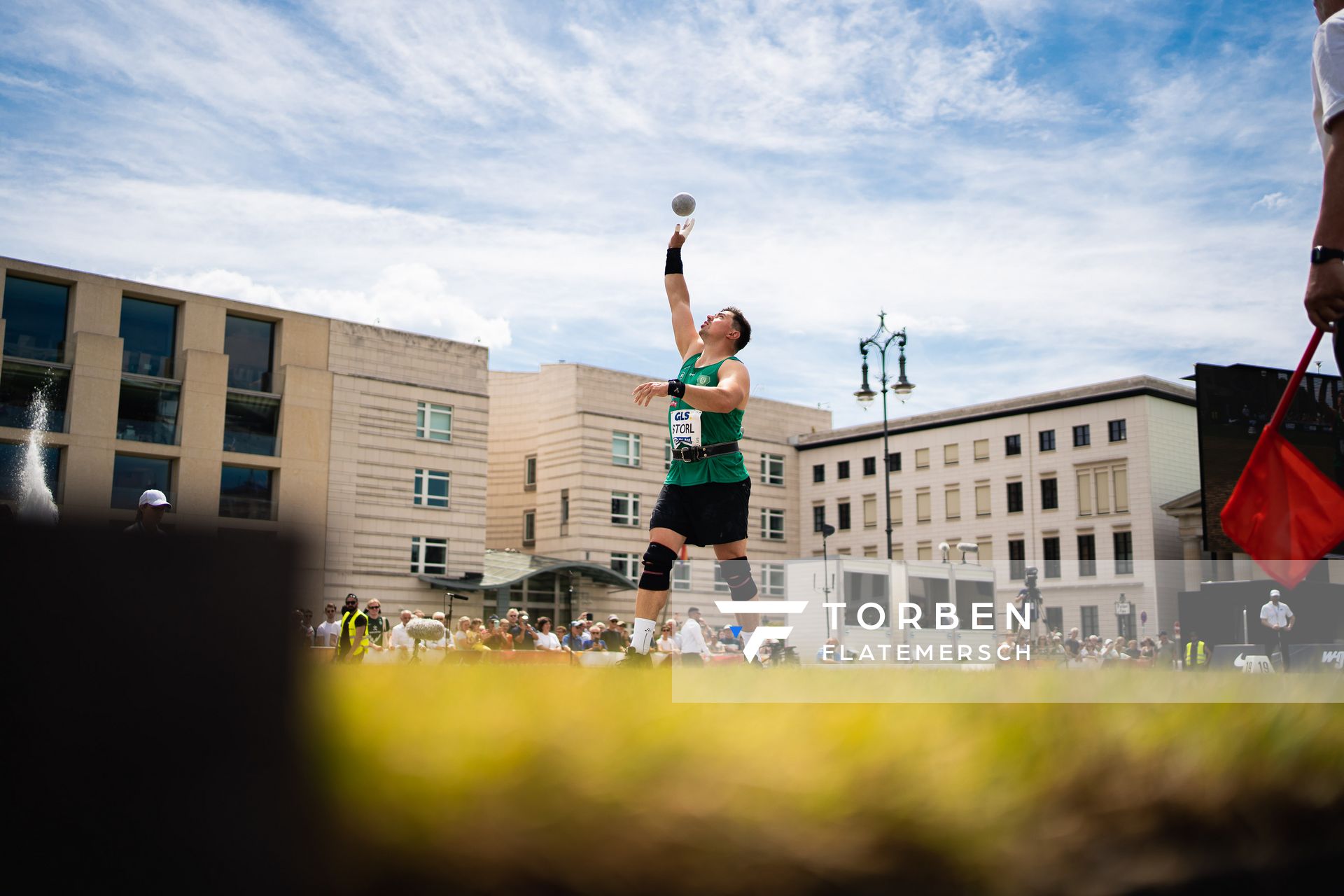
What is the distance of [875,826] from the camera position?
1368 millimetres

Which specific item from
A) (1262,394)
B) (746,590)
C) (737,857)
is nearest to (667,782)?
(737,857)

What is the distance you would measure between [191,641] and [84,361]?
169ft

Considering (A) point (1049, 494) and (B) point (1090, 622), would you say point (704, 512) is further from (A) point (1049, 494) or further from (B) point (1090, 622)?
(A) point (1049, 494)

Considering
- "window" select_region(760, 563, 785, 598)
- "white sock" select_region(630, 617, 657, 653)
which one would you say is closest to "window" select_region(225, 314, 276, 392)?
"window" select_region(760, 563, 785, 598)

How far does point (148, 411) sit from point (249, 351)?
17.2 ft

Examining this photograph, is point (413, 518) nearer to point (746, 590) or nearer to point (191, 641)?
point (746, 590)

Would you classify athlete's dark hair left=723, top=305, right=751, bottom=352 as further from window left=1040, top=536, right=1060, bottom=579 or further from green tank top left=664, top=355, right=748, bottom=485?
window left=1040, top=536, right=1060, bottom=579

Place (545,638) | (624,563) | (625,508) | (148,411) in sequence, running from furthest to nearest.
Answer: (625,508)
(624,563)
(148,411)
(545,638)

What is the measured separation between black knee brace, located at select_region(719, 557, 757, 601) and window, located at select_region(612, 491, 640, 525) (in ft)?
183

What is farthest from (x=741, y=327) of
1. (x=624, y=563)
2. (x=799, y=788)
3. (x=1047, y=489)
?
(x=1047, y=489)

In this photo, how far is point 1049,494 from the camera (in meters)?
67.6

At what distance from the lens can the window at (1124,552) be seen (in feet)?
209

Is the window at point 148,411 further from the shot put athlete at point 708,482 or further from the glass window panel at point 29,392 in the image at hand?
the shot put athlete at point 708,482

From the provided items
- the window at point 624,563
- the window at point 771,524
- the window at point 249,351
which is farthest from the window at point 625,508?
the window at point 249,351
